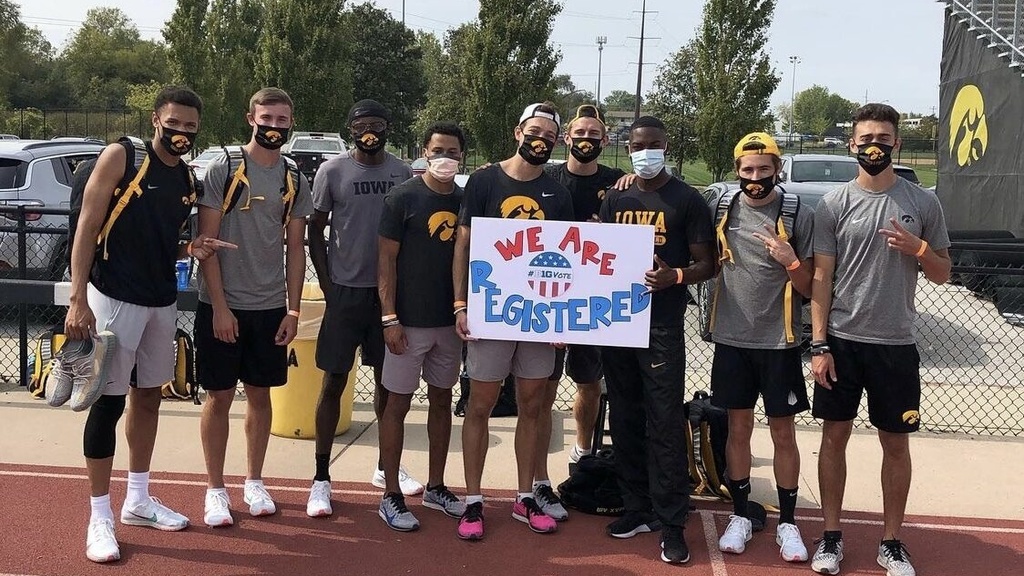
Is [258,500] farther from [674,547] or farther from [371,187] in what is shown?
[674,547]

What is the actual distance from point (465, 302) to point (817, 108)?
12755 centimetres

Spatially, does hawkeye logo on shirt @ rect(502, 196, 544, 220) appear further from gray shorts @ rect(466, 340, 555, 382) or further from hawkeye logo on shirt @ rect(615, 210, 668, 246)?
gray shorts @ rect(466, 340, 555, 382)

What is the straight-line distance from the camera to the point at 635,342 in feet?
15.1

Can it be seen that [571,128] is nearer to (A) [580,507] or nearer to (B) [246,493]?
(A) [580,507]

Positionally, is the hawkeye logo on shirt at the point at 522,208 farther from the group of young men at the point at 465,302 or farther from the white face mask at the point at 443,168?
the white face mask at the point at 443,168

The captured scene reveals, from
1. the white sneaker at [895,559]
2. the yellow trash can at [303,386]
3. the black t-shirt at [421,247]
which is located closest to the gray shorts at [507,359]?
the black t-shirt at [421,247]

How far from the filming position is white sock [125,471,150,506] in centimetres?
469

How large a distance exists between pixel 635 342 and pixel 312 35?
28.0m

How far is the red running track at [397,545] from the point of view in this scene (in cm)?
434

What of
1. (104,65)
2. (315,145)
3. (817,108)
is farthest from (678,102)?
(817,108)

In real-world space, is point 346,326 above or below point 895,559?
above

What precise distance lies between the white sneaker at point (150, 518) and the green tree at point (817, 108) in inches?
4221

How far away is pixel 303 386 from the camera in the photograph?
618 centimetres

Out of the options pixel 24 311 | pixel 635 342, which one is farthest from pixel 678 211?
pixel 24 311
